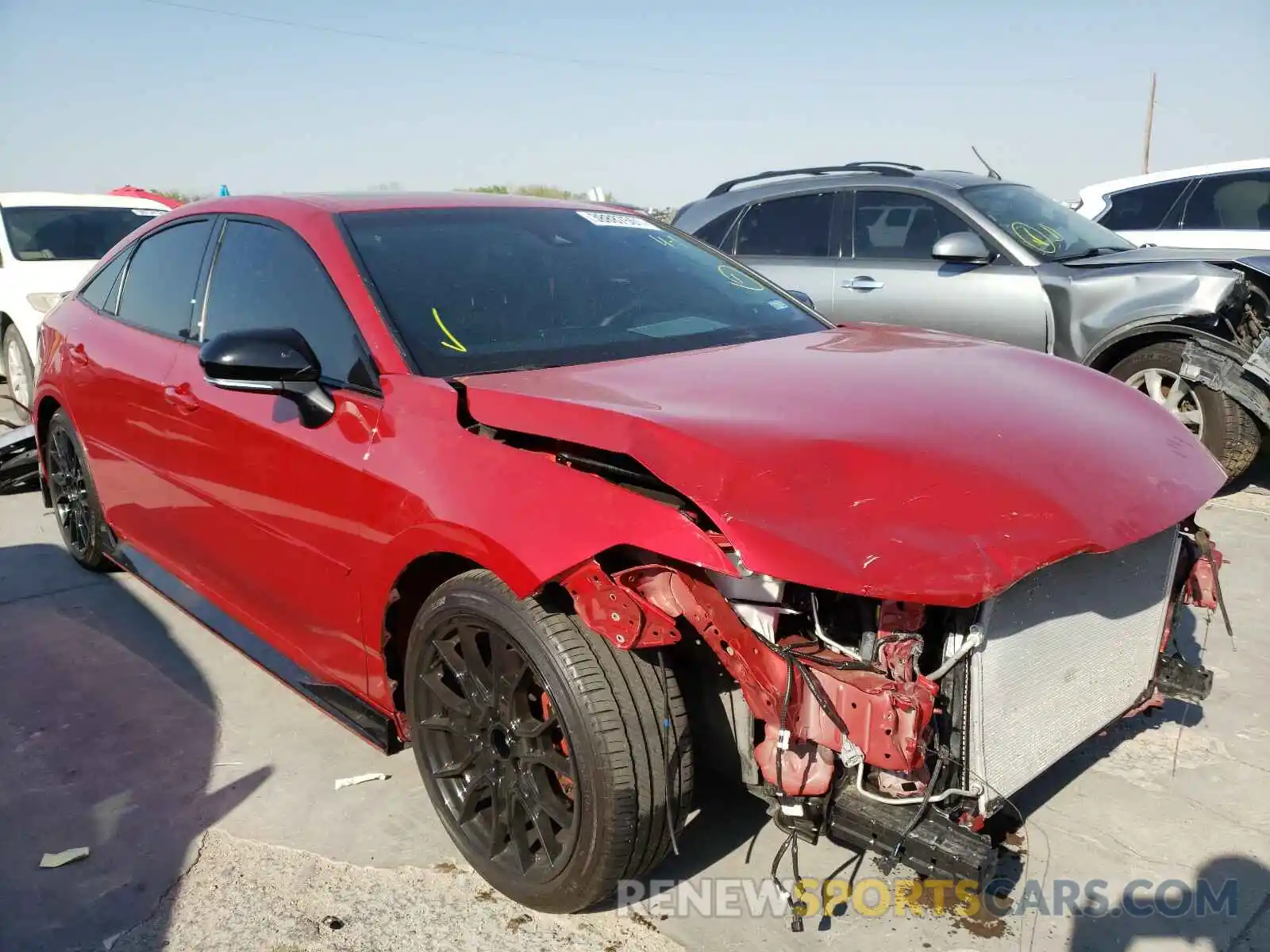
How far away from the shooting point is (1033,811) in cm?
283

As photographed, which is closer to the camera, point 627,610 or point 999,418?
point 627,610

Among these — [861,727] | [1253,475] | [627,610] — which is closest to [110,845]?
[627,610]

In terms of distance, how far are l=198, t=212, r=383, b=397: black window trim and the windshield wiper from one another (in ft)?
15.1

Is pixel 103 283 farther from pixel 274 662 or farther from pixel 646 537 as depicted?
pixel 646 537

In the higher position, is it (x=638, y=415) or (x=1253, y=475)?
(x=638, y=415)

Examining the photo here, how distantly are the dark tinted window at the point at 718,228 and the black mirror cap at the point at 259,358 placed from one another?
504 cm

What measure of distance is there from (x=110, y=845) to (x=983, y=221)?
5531 mm

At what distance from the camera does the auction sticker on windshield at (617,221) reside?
11.8ft

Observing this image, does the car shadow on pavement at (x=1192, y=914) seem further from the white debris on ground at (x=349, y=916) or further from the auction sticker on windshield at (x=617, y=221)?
the auction sticker on windshield at (x=617, y=221)

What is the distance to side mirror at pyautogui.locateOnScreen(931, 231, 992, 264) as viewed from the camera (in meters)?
5.99

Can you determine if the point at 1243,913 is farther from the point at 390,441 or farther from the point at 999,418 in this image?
the point at 390,441

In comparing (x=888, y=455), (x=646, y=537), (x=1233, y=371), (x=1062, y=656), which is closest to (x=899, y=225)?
(x=1233, y=371)

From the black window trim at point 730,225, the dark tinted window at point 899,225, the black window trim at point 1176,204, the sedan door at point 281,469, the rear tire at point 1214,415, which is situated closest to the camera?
the sedan door at point 281,469

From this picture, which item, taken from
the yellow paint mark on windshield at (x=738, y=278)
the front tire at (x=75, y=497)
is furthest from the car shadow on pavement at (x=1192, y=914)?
the front tire at (x=75, y=497)
